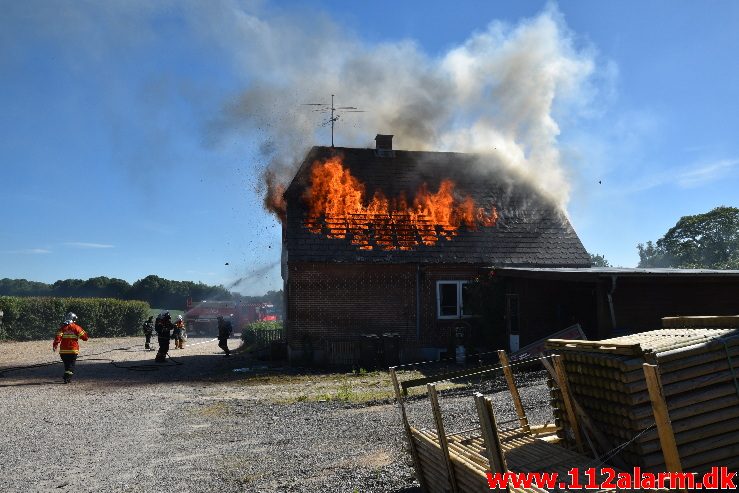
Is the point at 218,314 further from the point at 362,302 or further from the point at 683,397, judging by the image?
the point at 683,397

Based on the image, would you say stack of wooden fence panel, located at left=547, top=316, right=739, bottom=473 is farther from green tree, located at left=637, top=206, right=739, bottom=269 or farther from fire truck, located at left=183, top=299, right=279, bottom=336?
green tree, located at left=637, top=206, right=739, bottom=269

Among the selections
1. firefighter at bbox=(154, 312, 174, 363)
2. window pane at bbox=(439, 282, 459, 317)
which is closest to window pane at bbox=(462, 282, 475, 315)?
window pane at bbox=(439, 282, 459, 317)

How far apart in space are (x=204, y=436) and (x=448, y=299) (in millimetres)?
11663

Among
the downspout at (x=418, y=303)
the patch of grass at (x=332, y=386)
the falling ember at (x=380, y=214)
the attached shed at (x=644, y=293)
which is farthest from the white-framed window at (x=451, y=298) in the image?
the patch of grass at (x=332, y=386)

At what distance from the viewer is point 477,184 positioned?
2212cm

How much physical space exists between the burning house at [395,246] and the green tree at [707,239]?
54.9m

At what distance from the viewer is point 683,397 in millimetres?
4625

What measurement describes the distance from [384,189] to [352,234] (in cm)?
273

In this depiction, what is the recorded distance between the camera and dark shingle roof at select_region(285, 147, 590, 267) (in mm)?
18484

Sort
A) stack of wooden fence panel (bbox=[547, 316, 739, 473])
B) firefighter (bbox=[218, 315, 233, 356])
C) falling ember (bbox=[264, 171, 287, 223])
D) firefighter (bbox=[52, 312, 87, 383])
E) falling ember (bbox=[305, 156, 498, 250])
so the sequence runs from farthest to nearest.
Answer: falling ember (bbox=[264, 171, 287, 223])
firefighter (bbox=[218, 315, 233, 356])
falling ember (bbox=[305, 156, 498, 250])
firefighter (bbox=[52, 312, 87, 383])
stack of wooden fence panel (bbox=[547, 316, 739, 473])

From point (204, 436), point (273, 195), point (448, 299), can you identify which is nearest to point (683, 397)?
point (204, 436)

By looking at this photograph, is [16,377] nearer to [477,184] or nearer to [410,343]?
[410,343]

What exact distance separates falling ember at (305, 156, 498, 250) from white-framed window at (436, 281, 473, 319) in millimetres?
1622

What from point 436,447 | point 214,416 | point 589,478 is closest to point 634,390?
point 589,478
